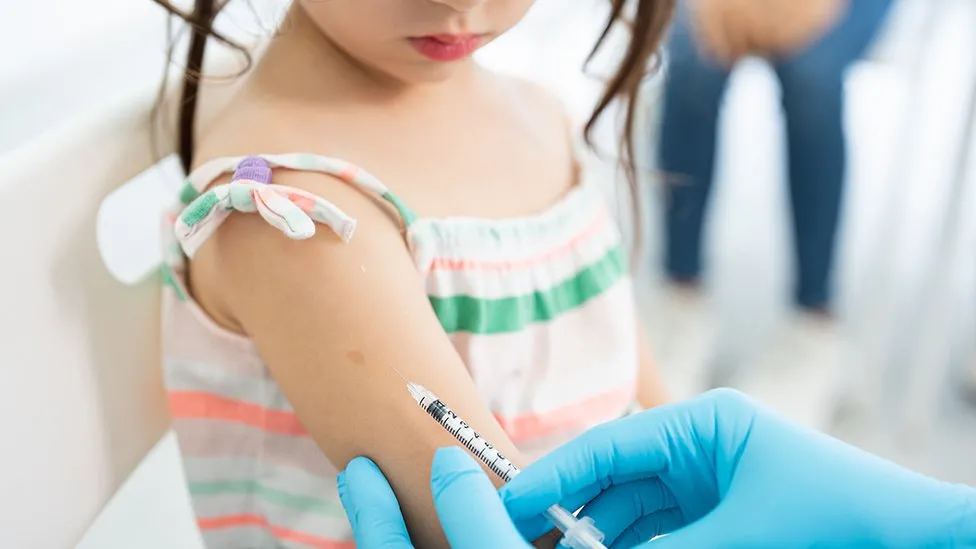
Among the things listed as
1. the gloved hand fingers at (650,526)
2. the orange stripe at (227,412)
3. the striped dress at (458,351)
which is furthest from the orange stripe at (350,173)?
the gloved hand fingers at (650,526)

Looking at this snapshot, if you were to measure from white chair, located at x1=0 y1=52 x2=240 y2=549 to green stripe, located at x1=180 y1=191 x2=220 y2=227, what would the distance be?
4.9 inches

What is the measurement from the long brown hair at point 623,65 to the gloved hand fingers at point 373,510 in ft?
1.12

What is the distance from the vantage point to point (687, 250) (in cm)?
187

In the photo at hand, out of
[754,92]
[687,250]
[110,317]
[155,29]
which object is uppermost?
[155,29]

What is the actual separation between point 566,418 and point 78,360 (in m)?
0.39

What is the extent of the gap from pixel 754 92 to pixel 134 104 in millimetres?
1723

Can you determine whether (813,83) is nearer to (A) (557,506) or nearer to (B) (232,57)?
(B) (232,57)

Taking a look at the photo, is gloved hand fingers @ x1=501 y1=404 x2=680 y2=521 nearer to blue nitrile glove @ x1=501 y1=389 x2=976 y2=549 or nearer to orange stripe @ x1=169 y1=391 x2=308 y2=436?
blue nitrile glove @ x1=501 y1=389 x2=976 y2=549

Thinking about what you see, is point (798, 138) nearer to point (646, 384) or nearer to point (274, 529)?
point (646, 384)

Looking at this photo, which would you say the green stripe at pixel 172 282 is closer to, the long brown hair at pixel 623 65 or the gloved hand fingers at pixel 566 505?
the long brown hair at pixel 623 65

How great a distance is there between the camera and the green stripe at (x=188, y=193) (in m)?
0.70

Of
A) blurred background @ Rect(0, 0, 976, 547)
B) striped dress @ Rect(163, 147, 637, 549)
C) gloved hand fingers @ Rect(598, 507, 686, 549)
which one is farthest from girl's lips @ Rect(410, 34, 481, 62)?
blurred background @ Rect(0, 0, 976, 547)

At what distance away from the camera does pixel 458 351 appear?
2.53 ft

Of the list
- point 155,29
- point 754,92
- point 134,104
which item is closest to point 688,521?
point 134,104
